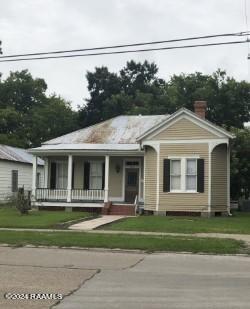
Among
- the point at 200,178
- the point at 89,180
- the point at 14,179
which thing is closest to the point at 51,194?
the point at 89,180

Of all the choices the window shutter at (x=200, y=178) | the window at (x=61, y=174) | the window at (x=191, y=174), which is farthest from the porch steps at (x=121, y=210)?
the window at (x=61, y=174)

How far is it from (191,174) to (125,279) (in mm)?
17937

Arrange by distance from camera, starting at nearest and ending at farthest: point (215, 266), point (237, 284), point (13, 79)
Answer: point (237, 284) < point (215, 266) < point (13, 79)

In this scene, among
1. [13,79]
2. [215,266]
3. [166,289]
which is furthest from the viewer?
[13,79]

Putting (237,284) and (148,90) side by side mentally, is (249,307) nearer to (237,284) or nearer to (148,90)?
(237,284)

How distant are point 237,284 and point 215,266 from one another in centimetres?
268

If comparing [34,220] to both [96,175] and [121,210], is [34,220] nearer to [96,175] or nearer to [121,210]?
[121,210]

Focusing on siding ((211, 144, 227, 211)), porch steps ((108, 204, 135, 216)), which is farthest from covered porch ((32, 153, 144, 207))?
siding ((211, 144, 227, 211))

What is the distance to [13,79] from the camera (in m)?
68.8

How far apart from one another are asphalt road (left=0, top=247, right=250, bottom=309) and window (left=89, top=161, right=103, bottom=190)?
16.8 meters

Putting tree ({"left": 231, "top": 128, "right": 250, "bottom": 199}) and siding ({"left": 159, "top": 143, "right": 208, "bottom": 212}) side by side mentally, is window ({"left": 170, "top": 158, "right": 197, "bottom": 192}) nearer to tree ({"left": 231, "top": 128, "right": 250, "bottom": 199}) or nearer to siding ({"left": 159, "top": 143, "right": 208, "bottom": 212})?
siding ({"left": 159, "top": 143, "right": 208, "bottom": 212})

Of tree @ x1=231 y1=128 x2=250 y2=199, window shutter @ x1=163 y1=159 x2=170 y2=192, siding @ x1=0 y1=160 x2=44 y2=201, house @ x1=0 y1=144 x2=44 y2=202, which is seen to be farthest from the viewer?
house @ x1=0 y1=144 x2=44 y2=202

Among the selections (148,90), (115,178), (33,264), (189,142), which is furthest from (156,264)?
(148,90)

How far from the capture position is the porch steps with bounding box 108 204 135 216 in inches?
1174
